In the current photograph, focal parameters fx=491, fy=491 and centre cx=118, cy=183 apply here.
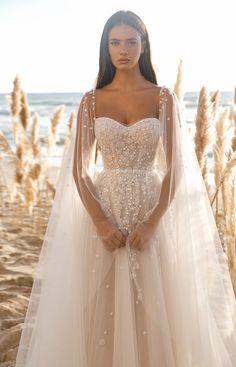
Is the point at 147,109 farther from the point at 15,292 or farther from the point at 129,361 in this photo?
the point at 15,292

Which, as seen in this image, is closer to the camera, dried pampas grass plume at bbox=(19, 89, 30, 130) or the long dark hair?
the long dark hair

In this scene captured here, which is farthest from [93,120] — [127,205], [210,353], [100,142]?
[210,353]

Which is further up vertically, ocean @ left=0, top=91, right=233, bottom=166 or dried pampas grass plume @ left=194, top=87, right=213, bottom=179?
dried pampas grass plume @ left=194, top=87, right=213, bottom=179

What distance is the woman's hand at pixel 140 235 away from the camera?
1.69m

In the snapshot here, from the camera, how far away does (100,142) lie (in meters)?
1.85

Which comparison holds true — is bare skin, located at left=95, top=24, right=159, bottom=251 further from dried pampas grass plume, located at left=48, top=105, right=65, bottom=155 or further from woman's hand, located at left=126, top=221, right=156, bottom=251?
dried pampas grass plume, located at left=48, top=105, right=65, bottom=155

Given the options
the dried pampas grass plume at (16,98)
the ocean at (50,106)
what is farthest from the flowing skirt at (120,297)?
the ocean at (50,106)

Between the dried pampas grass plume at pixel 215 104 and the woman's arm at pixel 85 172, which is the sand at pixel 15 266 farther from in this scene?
the dried pampas grass plume at pixel 215 104

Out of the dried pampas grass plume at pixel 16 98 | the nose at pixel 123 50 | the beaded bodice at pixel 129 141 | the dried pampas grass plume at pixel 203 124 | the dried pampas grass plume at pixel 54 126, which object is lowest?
the dried pampas grass plume at pixel 54 126

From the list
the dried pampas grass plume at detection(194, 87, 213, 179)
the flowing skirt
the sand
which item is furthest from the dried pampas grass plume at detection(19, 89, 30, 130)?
the flowing skirt

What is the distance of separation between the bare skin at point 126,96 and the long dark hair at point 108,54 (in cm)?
2

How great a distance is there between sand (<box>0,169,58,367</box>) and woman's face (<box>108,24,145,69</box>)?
1372 millimetres

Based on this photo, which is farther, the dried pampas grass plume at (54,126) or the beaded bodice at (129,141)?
the dried pampas grass plume at (54,126)

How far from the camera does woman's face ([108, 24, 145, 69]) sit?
1776 mm
